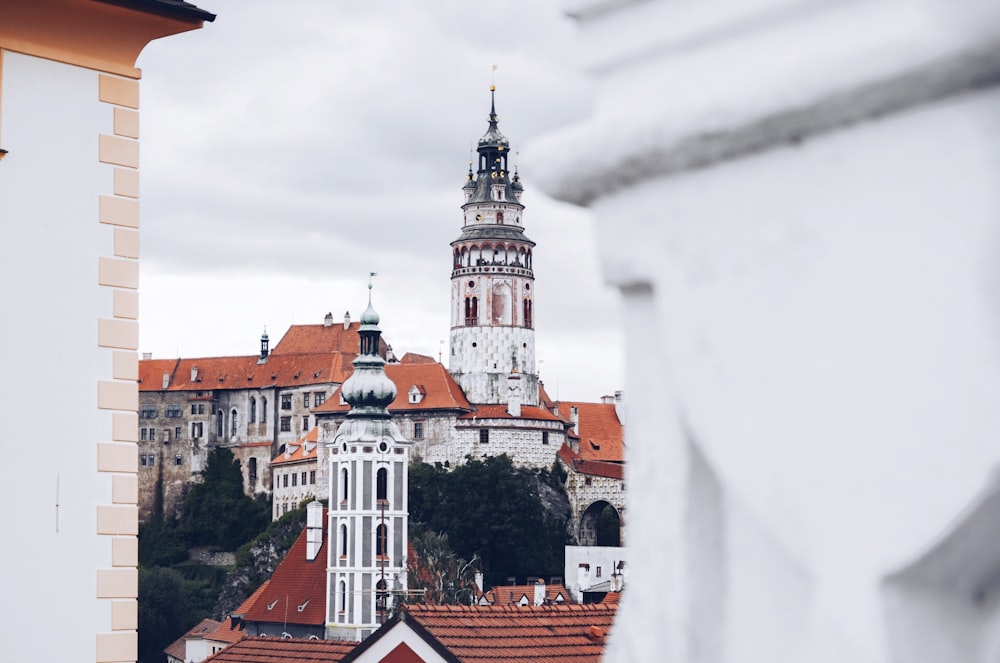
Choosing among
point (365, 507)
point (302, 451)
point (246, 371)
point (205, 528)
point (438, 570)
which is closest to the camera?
point (438, 570)

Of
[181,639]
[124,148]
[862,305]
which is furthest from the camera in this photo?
[181,639]

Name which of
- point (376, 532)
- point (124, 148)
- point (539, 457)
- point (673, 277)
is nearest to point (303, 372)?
point (539, 457)

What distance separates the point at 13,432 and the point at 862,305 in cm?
453

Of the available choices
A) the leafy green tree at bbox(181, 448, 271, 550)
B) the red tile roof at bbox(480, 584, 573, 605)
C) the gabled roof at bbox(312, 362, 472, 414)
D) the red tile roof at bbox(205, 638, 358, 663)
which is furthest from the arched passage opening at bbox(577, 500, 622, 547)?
the red tile roof at bbox(205, 638, 358, 663)

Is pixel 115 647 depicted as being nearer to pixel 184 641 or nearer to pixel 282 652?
pixel 282 652

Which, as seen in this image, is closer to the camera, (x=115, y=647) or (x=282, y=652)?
(x=115, y=647)

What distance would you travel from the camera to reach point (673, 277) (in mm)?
957

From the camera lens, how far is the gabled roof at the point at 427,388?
66.7 m

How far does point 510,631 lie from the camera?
31.4 ft

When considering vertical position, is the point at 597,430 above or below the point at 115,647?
above

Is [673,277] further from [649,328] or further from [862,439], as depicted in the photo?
[862,439]

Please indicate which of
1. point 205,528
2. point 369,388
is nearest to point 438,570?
point 369,388

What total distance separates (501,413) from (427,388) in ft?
11.5

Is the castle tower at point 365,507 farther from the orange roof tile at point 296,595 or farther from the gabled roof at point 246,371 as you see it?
the gabled roof at point 246,371
